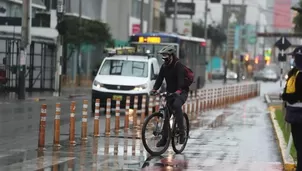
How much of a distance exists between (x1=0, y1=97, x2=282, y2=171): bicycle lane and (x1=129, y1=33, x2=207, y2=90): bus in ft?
59.5

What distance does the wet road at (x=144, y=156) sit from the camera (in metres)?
12.0

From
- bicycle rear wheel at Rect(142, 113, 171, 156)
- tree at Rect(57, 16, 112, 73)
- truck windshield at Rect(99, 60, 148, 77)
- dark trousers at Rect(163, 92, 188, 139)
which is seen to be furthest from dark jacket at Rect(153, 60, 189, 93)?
tree at Rect(57, 16, 112, 73)

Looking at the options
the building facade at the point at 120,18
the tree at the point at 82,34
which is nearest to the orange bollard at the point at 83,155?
the tree at the point at 82,34

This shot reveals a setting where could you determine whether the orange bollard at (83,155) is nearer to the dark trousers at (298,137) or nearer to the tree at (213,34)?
the dark trousers at (298,137)

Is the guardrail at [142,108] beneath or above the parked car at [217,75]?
above

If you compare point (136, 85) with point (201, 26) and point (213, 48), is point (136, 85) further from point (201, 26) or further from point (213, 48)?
point (213, 48)

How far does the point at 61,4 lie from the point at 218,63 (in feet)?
257

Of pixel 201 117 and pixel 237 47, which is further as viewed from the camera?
pixel 237 47

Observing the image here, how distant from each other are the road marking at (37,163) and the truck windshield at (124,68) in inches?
536

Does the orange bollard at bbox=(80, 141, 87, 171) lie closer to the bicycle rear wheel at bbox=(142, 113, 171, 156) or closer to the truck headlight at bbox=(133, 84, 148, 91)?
the bicycle rear wheel at bbox=(142, 113, 171, 156)

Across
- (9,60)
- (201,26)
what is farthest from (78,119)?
(201,26)

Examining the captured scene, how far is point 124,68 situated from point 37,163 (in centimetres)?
1458

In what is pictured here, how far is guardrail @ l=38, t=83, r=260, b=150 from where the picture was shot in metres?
14.4

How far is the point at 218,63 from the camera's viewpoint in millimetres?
115438
